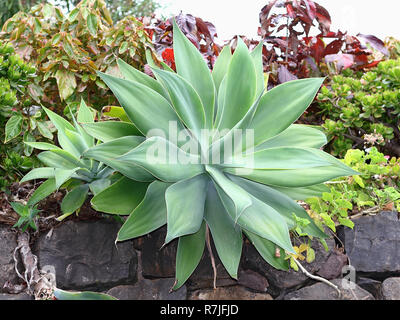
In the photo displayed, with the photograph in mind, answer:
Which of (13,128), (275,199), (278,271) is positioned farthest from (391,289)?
(13,128)

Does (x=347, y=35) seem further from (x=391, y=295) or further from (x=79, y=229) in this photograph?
(x=79, y=229)

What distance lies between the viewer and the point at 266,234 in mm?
1352

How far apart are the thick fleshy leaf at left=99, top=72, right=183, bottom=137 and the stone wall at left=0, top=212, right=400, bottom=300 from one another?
0.51 m

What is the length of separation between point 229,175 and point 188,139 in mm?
194

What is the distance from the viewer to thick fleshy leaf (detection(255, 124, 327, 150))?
1626mm

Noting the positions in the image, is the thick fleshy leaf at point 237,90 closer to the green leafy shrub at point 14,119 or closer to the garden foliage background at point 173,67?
the garden foliage background at point 173,67

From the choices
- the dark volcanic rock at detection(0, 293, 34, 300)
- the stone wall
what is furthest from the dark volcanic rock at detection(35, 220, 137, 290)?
the dark volcanic rock at detection(0, 293, 34, 300)

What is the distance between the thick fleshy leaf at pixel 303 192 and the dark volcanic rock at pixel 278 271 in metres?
0.27

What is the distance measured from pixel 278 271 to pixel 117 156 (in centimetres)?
82

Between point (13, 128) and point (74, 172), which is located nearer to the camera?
point (74, 172)

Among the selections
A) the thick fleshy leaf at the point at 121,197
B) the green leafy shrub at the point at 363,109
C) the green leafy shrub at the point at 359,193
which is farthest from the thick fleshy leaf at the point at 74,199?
the green leafy shrub at the point at 363,109

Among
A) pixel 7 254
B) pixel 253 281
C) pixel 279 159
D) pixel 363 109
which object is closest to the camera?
pixel 279 159

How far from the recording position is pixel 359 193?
1915 mm

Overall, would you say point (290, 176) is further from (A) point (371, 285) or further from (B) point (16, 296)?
(B) point (16, 296)
